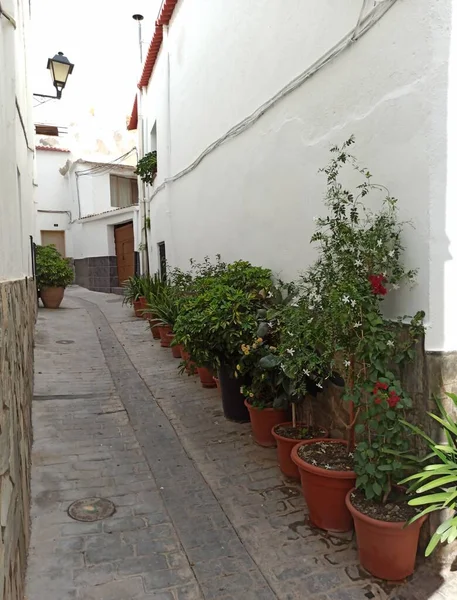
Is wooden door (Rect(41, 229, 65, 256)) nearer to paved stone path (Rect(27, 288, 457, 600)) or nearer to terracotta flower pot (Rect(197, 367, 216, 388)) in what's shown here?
paved stone path (Rect(27, 288, 457, 600))

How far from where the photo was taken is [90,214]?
17.2 meters

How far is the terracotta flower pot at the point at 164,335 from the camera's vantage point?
7.24m

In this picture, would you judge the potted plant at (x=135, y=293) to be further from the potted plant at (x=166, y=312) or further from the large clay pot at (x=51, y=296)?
the large clay pot at (x=51, y=296)

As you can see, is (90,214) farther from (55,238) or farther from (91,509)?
(91,509)

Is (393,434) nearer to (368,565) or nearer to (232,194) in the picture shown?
(368,565)

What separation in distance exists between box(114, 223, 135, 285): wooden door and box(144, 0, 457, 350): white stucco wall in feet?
24.9

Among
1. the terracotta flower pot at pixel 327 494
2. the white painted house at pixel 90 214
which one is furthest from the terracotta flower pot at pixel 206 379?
the white painted house at pixel 90 214

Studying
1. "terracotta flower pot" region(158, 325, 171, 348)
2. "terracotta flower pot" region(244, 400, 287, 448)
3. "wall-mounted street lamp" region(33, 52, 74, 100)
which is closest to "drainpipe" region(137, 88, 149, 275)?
"wall-mounted street lamp" region(33, 52, 74, 100)

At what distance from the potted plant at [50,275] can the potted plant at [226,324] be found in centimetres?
769

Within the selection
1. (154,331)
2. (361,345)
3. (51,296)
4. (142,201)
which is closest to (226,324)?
(361,345)

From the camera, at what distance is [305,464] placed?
2748mm

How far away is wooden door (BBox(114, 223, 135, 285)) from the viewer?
48.9ft

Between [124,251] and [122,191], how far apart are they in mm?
3694

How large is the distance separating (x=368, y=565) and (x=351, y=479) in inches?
17.4
